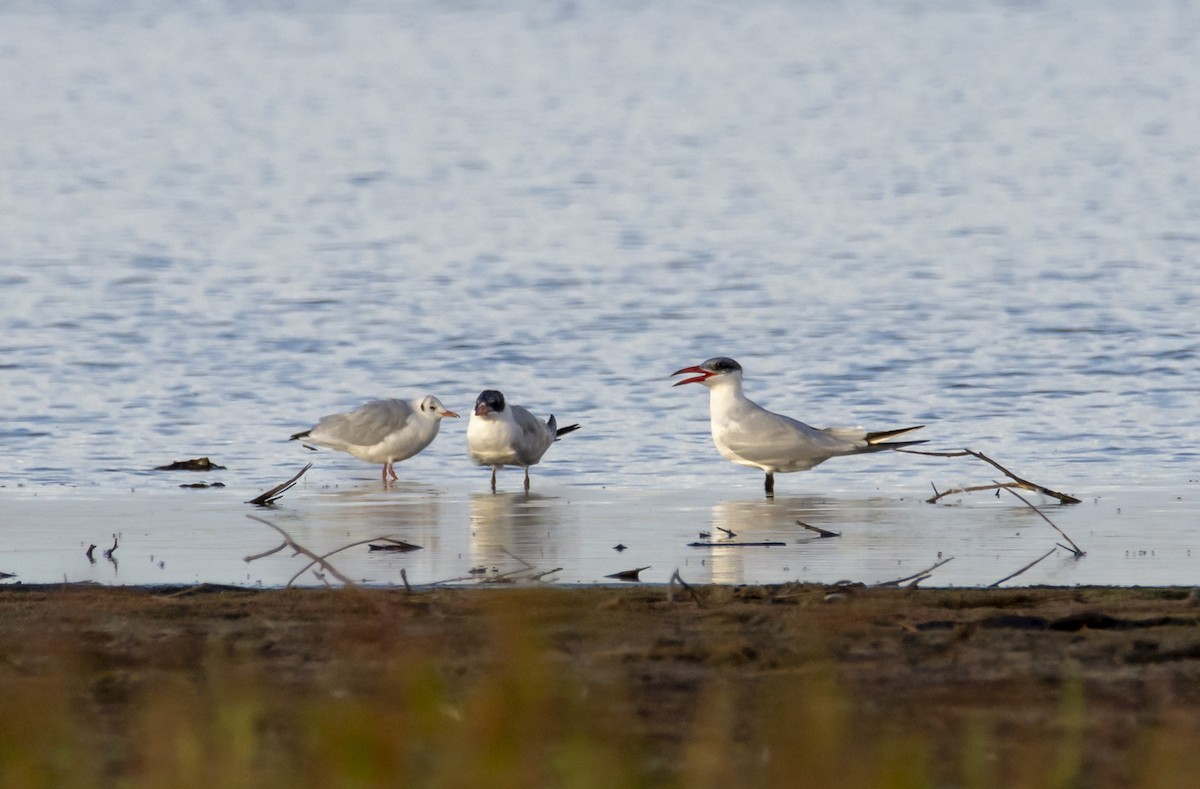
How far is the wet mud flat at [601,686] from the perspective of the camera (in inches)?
161

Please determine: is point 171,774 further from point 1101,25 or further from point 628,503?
point 1101,25

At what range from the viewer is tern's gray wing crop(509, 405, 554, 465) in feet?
37.9

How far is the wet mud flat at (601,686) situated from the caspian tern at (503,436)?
403 centimetres

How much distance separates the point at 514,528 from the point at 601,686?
4.24 meters

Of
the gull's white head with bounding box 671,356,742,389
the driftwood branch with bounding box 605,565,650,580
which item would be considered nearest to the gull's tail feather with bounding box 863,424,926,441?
the gull's white head with bounding box 671,356,742,389

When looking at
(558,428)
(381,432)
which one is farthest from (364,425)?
(558,428)

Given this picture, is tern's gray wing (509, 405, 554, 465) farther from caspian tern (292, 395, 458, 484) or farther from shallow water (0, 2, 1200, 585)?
caspian tern (292, 395, 458, 484)

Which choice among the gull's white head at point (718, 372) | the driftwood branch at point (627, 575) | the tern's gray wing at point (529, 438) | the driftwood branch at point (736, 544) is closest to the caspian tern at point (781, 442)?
the gull's white head at point (718, 372)

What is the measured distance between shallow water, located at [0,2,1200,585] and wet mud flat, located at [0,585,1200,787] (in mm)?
1264

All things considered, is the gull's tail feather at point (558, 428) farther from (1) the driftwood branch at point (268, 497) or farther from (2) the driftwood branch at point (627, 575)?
(2) the driftwood branch at point (627, 575)

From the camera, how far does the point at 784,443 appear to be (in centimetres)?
1123

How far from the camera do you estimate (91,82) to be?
50.3m

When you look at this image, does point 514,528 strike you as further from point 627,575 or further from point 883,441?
point 883,441

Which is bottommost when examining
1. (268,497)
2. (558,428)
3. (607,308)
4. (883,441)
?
(268,497)
